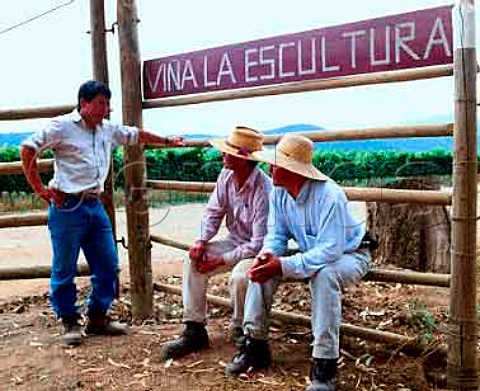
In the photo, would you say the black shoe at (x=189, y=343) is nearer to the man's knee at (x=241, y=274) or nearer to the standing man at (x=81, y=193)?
the man's knee at (x=241, y=274)

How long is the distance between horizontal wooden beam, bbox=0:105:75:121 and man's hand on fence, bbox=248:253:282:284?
5.65ft

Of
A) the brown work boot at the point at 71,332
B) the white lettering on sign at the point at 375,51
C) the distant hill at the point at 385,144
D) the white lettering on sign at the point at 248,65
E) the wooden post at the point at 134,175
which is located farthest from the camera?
the wooden post at the point at 134,175

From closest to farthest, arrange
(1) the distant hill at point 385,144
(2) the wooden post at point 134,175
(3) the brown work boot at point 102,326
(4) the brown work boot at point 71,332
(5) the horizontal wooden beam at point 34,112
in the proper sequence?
1. (1) the distant hill at point 385,144
2. (4) the brown work boot at point 71,332
3. (3) the brown work boot at point 102,326
4. (2) the wooden post at point 134,175
5. (5) the horizontal wooden beam at point 34,112

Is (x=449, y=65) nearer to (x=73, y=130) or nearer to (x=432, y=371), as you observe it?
(x=432, y=371)

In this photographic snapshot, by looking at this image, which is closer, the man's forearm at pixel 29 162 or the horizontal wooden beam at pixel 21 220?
the man's forearm at pixel 29 162

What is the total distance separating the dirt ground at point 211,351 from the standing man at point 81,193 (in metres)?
0.21

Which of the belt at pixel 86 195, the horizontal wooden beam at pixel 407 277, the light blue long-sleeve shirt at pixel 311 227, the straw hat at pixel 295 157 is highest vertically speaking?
the straw hat at pixel 295 157

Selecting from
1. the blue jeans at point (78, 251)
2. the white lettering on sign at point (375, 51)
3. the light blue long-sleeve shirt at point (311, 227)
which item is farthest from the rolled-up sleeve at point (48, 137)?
the white lettering on sign at point (375, 51)

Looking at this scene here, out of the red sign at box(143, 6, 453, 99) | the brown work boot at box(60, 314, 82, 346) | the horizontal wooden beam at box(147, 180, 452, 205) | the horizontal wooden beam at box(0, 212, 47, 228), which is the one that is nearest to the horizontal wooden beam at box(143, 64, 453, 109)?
the red sign at box(143, 6, 453, 99)

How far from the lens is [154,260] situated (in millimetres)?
6520

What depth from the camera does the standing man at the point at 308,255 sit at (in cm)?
266

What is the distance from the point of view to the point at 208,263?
10.5 feet

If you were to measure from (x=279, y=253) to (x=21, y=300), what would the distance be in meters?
2.46

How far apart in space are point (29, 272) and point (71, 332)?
73 cm
